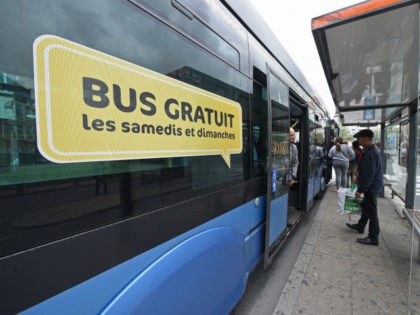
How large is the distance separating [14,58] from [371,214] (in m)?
4.63

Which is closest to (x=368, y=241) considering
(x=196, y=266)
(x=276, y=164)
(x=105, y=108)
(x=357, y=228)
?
(x=357, y=228)

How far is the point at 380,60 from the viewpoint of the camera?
3277 millimetres

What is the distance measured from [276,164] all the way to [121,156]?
204 cm

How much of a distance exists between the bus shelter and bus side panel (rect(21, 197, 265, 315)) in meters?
1.60

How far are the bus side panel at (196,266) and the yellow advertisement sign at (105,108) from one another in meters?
0.52

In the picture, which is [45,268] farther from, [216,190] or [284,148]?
[284,148]

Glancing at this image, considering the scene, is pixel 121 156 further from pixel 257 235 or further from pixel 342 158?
pixel 342 158

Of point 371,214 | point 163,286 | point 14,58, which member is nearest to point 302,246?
point 371,214

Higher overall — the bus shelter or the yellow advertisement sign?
the bus shelter

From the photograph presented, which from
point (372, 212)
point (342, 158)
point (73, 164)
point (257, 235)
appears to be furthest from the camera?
point (342, 158)

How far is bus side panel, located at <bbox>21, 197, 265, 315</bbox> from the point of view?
88cm

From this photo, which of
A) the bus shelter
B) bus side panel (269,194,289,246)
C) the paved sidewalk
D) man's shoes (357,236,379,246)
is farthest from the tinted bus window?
man's shoes (357,236,379,246)

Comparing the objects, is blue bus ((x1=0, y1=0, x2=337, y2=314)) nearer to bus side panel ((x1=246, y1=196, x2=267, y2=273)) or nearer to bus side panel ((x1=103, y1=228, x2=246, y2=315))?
bus side panel ((x1=103, y1=228, x2=246, y2=315))

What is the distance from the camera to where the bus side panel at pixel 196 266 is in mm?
881
